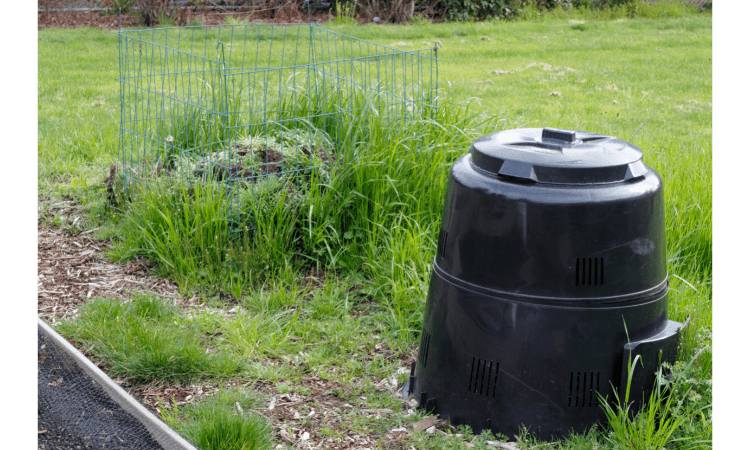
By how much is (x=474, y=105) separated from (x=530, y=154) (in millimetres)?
4471

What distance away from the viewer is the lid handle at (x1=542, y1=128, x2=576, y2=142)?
261 cm

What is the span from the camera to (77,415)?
111 inches

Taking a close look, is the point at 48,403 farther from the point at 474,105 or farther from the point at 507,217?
the point at 474,105

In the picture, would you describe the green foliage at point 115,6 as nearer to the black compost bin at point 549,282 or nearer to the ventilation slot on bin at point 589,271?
the black compost bin at point 549,282

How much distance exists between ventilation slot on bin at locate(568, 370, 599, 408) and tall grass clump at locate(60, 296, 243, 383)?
1525mm

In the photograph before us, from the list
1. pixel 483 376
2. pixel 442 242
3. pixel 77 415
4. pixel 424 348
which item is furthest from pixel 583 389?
pixel 77 415

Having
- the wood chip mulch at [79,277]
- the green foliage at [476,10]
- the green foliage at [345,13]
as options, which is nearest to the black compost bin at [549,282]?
the wood chip mulch at [79,277]

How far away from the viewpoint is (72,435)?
8.95 ft

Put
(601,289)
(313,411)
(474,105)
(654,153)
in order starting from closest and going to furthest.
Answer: (601,289)
(313,411)
(654,153)
(474,105)

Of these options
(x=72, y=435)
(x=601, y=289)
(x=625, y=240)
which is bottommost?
(x=72, y=435)

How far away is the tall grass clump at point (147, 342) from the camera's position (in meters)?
3.04

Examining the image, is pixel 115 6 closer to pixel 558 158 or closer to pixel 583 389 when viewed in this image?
pixel 558 158

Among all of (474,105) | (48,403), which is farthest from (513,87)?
(48,403)

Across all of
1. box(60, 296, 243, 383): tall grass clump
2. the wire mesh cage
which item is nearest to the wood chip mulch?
box(60, 296, 243, 383): tall grass clump
